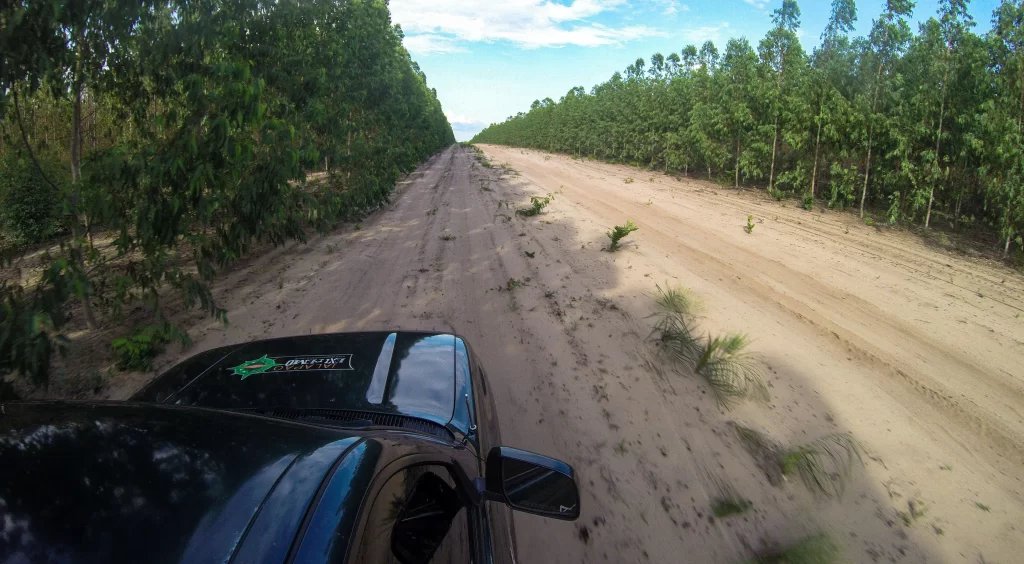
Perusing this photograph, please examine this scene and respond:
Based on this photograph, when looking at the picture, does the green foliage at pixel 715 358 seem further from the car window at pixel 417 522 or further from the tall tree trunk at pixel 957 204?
the tall tree trunk at pixel 957 204

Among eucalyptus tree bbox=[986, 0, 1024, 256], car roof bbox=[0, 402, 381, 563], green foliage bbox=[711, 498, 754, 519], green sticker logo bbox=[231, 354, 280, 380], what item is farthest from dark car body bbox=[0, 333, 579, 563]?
eucalyptus tree bbox=[986, 0, 1024, 256]

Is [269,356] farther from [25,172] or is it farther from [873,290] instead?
[25,172]

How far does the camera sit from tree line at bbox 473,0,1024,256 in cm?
931

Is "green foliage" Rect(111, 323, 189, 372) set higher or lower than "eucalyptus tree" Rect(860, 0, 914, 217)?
lower

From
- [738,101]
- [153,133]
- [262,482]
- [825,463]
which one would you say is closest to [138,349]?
[153,133]

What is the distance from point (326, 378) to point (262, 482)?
126 centimetres

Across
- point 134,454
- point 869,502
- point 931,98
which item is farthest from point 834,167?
point 134,454

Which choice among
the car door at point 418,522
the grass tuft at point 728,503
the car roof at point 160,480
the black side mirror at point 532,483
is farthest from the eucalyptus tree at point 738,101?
the car roof at point 160,480

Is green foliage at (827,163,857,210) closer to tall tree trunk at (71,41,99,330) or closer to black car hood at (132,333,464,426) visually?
black car hood at (132,333,464,426)

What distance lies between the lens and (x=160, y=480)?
1.19 m

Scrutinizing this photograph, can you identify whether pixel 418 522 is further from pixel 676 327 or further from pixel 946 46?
pixel 946 46

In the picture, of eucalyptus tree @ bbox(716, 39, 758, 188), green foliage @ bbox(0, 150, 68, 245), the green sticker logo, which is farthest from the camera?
eucalyptus tree @ bbox(716, 39, 758, 188)

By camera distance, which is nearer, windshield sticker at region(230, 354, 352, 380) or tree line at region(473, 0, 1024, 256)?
windshield sticker at region(230, 354, 352, 380)

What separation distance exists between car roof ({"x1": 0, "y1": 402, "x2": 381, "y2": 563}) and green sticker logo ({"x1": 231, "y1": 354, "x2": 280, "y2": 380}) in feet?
3.21
